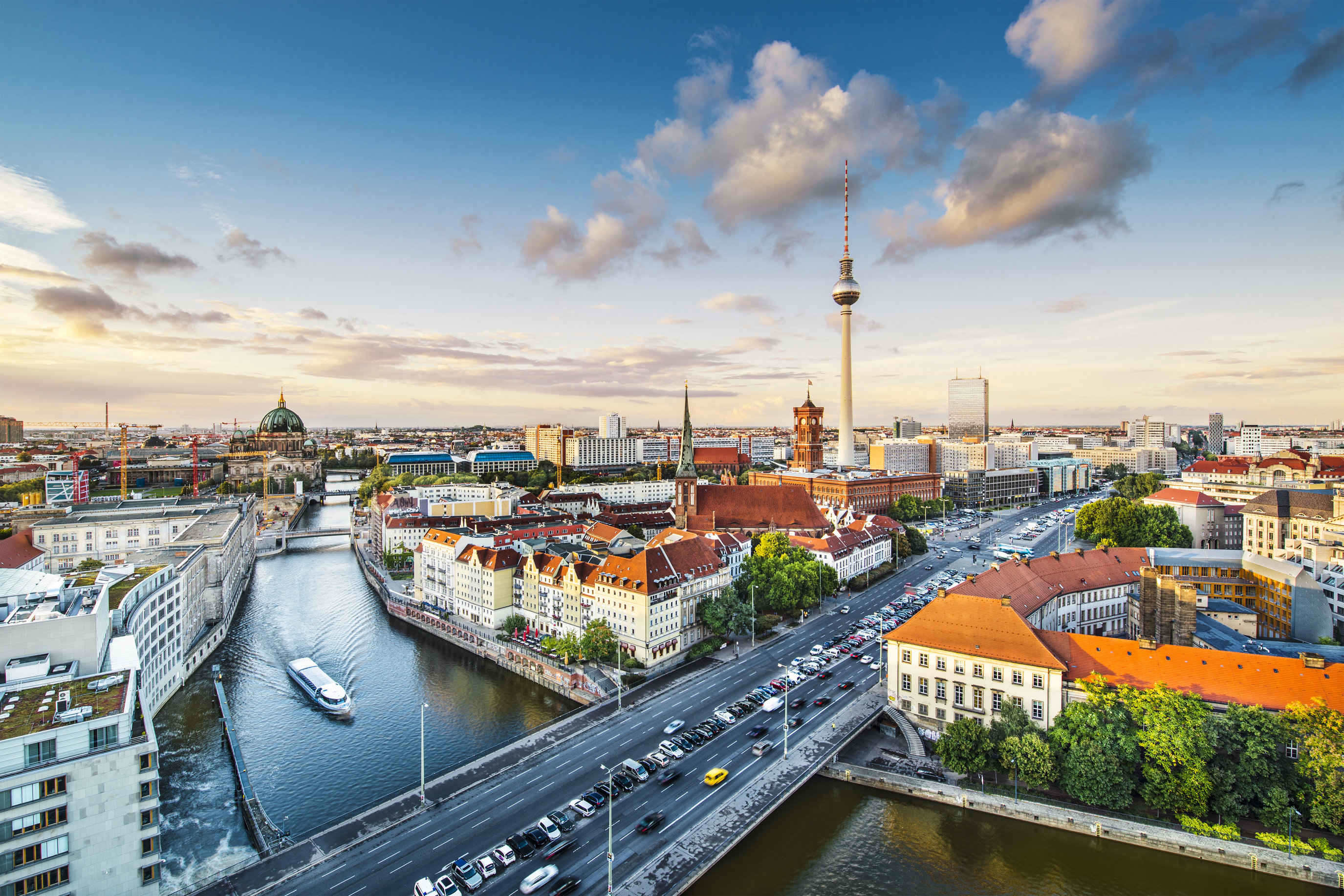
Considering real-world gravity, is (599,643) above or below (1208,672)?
below

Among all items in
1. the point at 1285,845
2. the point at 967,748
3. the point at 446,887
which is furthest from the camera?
the point at 967,748

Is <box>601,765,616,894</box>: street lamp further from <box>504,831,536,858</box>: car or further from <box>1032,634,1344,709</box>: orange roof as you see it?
<box>1032,634,1344,709</box>: orange roof

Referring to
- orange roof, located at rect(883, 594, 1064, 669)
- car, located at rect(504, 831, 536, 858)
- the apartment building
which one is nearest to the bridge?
car, located at rect(504, 831, 536, 858)

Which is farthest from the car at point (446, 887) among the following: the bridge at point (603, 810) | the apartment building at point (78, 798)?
the apartment building at point (78, 798)

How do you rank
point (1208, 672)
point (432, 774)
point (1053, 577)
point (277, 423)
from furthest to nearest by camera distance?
point (277, 423)
point (1053, 577)
point (432, 774)
point (1208, 672)

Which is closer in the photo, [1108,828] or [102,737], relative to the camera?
[102,737]

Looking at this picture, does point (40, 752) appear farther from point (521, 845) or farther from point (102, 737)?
point (521, 845)

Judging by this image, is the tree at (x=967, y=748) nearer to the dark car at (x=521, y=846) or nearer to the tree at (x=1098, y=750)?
the tree at (x=1098, y=750)

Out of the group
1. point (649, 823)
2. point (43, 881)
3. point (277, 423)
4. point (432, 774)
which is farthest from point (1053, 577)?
point (277, 423)
